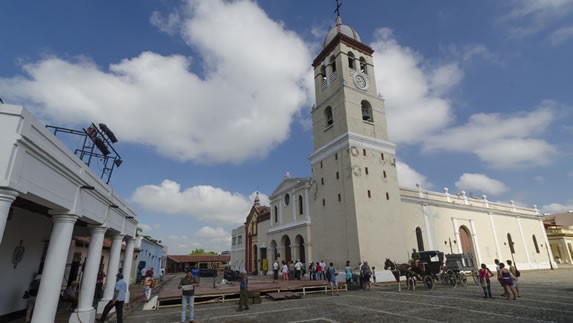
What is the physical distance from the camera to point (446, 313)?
30.2ft

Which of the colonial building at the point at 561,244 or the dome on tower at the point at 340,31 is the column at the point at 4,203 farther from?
the colonial building at the point at 561,244

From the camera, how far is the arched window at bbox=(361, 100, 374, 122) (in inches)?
946

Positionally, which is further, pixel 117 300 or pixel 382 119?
pixel 382 119

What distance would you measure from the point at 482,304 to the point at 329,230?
40.2ft

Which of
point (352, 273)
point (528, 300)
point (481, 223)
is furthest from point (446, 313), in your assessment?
point (481, 223)

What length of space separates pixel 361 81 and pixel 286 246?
16.6m

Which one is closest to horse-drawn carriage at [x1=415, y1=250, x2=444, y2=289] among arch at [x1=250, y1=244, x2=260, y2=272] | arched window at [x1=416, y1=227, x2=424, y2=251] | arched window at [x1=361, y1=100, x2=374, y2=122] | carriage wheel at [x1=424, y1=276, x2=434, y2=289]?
carriage wheel at [x1=424, y1=276, x2=434, y2=289]

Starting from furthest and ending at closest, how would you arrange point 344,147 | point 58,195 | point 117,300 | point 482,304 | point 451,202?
point 451,202 → point 344,147 → point 482,304 → point 117,300 → point 58,195

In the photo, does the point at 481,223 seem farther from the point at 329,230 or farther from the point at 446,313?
the point at 446,313

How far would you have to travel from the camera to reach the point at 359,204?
2020cm

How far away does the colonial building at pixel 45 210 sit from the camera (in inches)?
189

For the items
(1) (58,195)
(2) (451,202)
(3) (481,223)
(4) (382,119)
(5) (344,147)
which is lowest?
(1) (58,195)

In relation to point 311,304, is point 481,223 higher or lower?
higher

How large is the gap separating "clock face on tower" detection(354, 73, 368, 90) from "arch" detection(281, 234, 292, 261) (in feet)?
49.6
